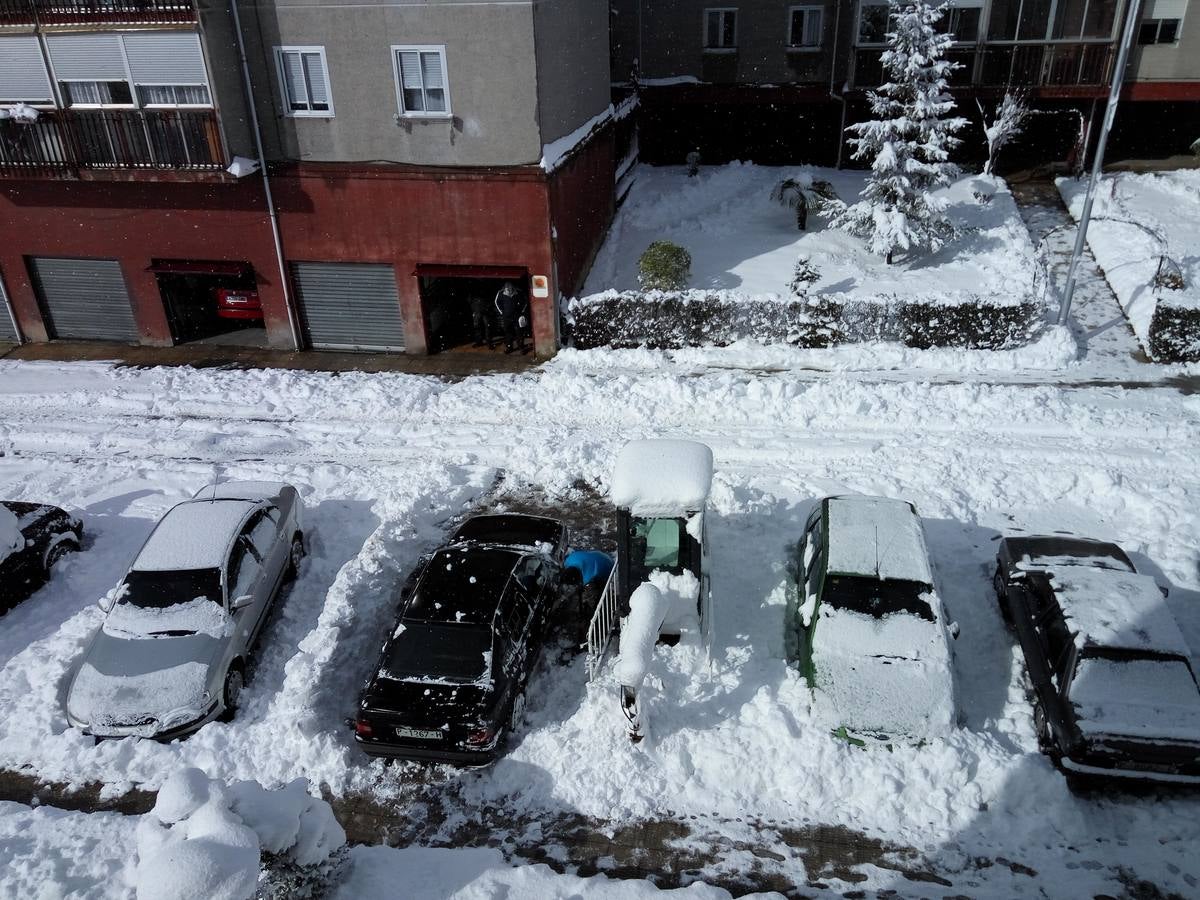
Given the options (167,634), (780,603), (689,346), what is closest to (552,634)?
(780,603)

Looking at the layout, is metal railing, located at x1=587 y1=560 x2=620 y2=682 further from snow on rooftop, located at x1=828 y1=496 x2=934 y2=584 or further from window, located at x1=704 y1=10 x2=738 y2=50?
window, located at x1=704 y1=10 x2=738 y2=50

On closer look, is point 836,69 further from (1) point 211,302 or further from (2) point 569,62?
(1) point 211,302

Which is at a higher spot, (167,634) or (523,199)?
(523,199)

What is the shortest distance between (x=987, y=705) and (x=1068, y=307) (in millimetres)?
11369

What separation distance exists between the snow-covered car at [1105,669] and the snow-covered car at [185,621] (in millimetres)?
9410

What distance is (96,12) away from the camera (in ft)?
54.6

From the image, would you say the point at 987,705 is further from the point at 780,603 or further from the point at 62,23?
the point at 62,23

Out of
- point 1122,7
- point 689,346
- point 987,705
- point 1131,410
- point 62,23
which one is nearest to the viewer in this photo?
point 987,705

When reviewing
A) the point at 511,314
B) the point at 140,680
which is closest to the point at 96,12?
the point at 511,314

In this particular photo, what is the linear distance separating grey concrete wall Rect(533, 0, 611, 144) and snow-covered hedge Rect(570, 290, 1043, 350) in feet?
13.1

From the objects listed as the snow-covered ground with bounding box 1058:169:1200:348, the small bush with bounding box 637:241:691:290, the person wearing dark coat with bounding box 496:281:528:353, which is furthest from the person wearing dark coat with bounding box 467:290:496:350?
the snow-covered ground with bounding box 1058:169:1200:348

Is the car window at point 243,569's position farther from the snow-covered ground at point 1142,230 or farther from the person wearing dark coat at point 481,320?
the snow-covered ground at point 1142,230

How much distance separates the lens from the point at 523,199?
57.3 feet

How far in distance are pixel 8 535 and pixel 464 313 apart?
11190mm
